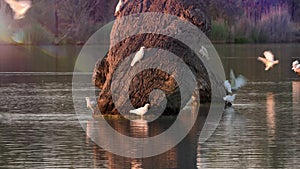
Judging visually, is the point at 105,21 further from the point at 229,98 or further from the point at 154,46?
the point at 154,46

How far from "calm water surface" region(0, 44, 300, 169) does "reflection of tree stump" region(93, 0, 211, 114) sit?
0.86 m

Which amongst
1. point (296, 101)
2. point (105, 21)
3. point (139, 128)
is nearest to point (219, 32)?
point (105, 21)

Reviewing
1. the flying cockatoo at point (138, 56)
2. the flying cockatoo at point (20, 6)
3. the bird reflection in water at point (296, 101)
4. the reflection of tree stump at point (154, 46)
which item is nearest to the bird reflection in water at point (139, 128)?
the reflection of tree stump at point (154, 46)

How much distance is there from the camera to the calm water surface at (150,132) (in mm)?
13594

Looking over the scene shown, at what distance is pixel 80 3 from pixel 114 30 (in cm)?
4772

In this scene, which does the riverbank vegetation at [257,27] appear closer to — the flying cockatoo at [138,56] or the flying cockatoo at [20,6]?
the flying cockatoo at [20,6]

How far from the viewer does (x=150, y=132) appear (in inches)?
664

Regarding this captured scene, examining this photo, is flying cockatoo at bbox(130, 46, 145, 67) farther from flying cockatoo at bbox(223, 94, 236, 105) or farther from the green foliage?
the green foliage

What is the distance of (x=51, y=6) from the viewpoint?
2749 inches

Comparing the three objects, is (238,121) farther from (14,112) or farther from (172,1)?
(14,112)

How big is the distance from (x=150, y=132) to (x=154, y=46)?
3.10m

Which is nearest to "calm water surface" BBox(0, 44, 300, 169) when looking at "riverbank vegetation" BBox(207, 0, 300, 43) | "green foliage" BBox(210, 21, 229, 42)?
"green foliage" BBox(210, 21, 229, 42)

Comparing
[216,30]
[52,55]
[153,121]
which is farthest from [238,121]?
[216,30]

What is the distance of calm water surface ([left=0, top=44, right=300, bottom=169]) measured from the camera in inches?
535
